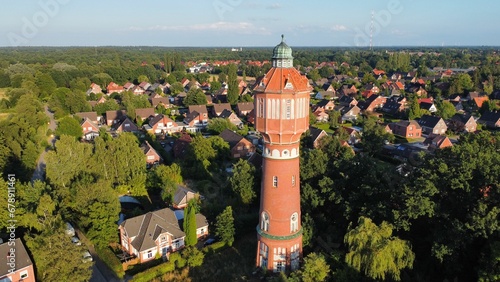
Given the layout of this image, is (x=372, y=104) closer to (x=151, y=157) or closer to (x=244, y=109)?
(x=244, y=109)

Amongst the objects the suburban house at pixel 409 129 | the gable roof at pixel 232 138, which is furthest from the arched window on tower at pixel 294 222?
the suburban house at pixel 409 129

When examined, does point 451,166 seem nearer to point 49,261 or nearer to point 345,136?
point 49,261

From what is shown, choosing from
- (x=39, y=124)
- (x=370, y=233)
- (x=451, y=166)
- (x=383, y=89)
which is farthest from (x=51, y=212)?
(x=383, y=89)

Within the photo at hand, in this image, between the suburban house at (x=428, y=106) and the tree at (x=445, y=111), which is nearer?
the tree at (x=445, y=111)

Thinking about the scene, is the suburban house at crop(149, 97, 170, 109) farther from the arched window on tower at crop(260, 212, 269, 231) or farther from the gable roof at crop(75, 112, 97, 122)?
the arched window on tower at crop(260, 212, 269, 231)

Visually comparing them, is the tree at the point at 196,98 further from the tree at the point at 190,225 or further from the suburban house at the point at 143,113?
the tree at the point at 190,225

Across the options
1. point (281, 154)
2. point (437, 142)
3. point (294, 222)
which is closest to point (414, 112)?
point (437, 142)

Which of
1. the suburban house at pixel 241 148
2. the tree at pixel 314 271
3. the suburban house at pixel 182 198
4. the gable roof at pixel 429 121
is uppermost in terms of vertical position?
the gable roof at pixel 429 121
